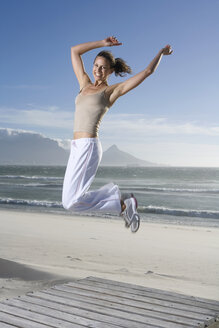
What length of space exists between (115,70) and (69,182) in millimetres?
1128

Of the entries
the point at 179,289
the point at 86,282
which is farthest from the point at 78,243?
the point at 86,282

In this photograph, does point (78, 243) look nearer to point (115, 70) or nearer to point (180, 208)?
point (115, 70)

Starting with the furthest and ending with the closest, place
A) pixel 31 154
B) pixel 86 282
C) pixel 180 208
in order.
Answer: pixel 31 154, pixel 180 208, pixel 86 282

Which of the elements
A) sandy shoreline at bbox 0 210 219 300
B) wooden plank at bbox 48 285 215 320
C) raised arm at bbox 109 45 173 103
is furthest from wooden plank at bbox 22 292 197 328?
raised arm at bbox 109 45 173 103

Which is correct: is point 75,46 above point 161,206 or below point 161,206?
above

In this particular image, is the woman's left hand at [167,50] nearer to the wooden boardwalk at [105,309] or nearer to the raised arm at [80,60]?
the raised arm at [80,60]

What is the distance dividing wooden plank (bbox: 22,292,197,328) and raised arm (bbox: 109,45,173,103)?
6.70ft

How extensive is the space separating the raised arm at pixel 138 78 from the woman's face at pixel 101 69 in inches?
7.8

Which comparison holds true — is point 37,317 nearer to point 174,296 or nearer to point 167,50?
point 174,296

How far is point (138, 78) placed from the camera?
3650 mm

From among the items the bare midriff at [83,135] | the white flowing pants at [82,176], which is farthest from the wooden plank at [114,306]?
the bare midriff at [83,135]

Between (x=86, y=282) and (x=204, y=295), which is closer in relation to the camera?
(x=86, y=282)

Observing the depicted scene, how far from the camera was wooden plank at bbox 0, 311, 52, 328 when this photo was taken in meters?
3.79

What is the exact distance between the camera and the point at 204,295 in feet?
22.0
